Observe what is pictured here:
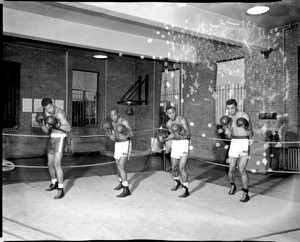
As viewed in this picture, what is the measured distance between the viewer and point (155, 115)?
10.9 metres

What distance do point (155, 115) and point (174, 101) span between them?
117cm

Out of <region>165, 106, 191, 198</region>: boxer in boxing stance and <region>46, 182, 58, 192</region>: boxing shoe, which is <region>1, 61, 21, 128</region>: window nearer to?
<region>46, 182, 58, 192</region>: boxing shoe

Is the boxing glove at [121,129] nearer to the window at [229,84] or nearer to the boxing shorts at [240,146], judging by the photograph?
the boxing shorts at [240,146]

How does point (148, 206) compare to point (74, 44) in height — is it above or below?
below

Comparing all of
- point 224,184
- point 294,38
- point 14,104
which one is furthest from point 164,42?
point 14,104

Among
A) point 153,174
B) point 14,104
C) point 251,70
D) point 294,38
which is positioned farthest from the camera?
point 14,104

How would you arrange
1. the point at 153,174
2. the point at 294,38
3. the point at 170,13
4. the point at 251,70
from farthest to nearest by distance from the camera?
1. the point at 251,70
2. the point at 294,38
3. the point at 153,174
4. the point at 170,13

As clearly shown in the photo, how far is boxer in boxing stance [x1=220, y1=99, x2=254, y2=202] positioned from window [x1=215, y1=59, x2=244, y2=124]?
3.47 meters

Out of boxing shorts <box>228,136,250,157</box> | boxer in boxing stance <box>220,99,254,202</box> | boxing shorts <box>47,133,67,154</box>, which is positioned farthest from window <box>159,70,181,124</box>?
boxing shorts <box>47,133,67,154</box>

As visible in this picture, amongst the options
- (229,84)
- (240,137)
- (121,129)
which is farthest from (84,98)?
(240,137)

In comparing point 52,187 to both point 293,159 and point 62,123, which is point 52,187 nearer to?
point 62,123

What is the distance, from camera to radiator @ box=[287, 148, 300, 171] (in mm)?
6469

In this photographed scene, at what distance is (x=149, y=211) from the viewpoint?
3.65 meters

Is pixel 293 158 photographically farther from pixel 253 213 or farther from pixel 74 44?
pixel 74 44
